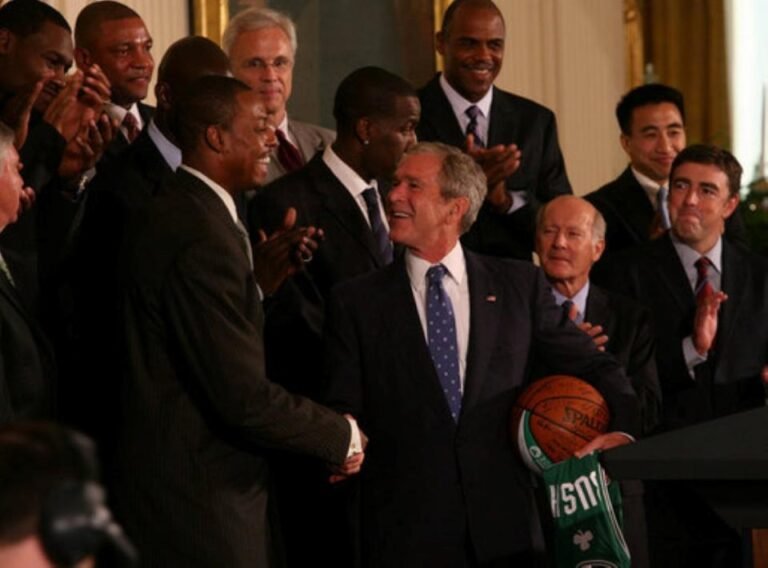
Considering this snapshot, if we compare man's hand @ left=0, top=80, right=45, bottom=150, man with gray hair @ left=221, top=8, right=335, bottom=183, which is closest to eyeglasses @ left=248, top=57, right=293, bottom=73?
man with gray hair @ left=221, top=8, right=335, bottom=183

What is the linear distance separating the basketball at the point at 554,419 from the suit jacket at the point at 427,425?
86 mm

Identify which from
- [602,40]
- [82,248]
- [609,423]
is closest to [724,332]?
[609,423]

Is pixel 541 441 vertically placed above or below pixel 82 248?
below

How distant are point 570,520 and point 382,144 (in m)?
1.42

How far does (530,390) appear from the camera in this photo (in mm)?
5008

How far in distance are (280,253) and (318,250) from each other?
444mm

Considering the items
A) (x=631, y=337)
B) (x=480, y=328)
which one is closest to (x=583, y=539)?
(x=480, y=328)

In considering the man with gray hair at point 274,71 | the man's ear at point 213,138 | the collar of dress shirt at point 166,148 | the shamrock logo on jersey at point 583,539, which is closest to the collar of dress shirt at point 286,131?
the man with gray hair at point 274,71

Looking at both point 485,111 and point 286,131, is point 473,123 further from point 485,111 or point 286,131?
point 286,131

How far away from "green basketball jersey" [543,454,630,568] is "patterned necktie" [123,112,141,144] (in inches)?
69.0

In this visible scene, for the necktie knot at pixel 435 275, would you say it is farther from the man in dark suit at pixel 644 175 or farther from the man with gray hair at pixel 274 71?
the man in dark suit at pixel 644 175

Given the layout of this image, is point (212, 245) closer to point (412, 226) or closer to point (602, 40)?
point (412, 226)

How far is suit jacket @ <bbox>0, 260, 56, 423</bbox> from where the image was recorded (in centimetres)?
446

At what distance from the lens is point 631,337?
588 centimetres
